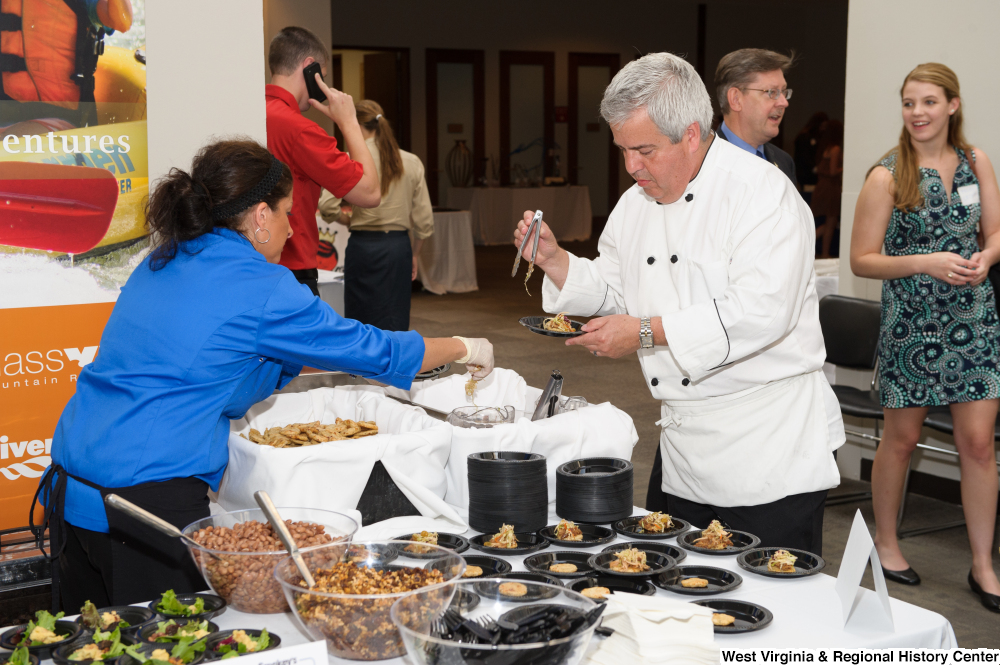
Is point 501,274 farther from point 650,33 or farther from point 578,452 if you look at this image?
point 578,452

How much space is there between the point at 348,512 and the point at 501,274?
8.92 m

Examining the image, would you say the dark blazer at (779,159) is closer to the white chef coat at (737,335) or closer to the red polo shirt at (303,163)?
the red polo shirt at (303,163)

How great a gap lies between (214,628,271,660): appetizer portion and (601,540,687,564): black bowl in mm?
581

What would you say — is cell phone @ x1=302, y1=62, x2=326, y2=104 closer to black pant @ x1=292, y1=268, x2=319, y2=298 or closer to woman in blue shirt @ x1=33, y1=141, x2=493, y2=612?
black pant @ x1=292, y1=268, x2=319, y2=298

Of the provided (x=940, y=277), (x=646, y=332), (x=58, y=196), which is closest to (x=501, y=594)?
(x=646, y=332)

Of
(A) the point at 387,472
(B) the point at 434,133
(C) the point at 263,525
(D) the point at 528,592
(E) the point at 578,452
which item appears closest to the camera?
(D) the point at 528,592

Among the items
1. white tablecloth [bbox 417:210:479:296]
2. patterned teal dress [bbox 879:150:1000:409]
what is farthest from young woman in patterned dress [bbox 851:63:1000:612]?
white tablecloth [bbox 417:210:479:296]

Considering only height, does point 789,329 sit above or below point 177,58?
below

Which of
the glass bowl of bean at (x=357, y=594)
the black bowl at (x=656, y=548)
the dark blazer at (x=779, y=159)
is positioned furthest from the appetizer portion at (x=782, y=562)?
the dark blazer at (x=779, y=159)

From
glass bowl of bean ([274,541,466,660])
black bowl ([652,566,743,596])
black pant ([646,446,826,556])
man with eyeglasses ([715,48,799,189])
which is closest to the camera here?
glass bowl of bean ([274,541,466,660])

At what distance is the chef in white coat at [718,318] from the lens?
1.73 m

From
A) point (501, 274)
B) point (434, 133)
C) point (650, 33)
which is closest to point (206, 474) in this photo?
point (501, 274)

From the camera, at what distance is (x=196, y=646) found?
121 centimetres

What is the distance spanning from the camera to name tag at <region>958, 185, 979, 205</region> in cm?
292
